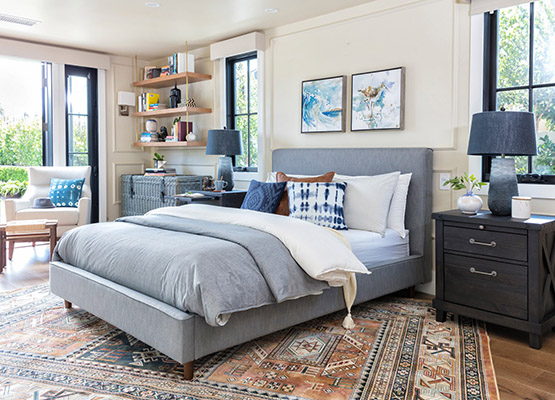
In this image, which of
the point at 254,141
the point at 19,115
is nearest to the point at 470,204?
the point at 254,141

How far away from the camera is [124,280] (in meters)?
2.69

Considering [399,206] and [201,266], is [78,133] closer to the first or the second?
[399,206]

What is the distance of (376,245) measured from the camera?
3.36 meters

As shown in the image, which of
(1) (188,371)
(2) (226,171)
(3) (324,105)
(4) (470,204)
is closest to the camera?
(1) (188,371)

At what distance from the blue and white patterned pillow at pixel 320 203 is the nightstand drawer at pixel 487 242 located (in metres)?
0.75

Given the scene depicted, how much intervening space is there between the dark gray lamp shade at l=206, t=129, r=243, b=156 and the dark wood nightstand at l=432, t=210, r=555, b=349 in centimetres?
240

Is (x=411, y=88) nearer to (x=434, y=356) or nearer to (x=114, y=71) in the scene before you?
(x=434, y=356)

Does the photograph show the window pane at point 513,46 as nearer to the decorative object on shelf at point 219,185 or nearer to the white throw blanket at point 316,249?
the white throw blanket at point 316,249

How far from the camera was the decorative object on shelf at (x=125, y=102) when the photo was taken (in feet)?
20.8

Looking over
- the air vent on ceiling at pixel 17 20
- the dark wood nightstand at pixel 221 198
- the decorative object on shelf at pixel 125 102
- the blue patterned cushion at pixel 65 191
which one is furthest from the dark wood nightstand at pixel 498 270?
the decorative object on shelf at pixel 125 102

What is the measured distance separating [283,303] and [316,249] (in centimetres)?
35

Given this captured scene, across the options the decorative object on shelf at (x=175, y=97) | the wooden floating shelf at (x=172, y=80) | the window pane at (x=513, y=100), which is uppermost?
the wooden floating shelf at (x=172, y=80)

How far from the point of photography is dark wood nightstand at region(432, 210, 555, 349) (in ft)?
8.87

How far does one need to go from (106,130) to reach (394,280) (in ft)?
14.7
